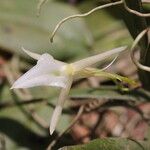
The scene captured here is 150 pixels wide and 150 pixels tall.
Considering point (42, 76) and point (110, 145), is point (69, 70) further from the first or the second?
point (110, 145)

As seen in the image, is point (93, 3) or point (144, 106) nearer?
point (144, 106)

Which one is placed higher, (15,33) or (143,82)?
(143,82)

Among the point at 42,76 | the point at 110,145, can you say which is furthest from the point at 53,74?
the point at 110,145

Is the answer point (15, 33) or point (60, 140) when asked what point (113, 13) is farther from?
point (60, 140)

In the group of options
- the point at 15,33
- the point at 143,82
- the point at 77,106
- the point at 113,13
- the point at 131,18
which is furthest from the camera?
the point at 113,13

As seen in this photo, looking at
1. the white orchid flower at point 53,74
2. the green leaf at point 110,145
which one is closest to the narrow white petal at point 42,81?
the white orchid flower at point 53,74

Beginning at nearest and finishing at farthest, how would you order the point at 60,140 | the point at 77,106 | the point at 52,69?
the point at 52,69 → the point at 60,140 → the point at 77,106

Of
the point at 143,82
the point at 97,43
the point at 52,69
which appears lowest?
the point at 97,43

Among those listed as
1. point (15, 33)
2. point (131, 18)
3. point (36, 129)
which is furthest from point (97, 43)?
point (131, 18)
